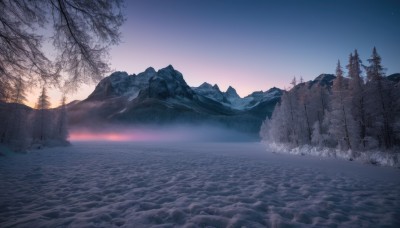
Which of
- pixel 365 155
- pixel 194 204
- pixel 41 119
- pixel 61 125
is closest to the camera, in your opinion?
pixel 194 204

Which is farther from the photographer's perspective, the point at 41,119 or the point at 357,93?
the point at 41,119

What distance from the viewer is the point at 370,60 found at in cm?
2483

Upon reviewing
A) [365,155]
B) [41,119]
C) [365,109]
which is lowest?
[365,155]

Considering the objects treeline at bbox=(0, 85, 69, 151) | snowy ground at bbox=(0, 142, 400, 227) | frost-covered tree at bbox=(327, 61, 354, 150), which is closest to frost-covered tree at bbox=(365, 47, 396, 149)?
frost-covered tree at bbox=(327, 61, 354, 150)

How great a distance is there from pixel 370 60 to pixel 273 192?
27.8m

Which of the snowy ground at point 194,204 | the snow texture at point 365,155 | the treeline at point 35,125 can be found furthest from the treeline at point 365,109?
the treeline at point 35,125

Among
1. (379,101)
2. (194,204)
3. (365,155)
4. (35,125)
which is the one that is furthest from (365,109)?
(35,125)

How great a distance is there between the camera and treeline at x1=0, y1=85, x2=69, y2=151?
33594 millimetres

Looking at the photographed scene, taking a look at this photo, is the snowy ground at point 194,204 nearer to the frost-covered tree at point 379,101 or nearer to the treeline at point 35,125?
the frost-covered tree at point 379,101

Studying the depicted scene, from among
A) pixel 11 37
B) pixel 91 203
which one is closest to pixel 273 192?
pixel 91 203

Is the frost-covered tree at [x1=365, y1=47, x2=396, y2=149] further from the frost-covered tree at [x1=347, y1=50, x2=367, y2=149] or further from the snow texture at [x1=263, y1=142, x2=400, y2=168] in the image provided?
the snow texture at [x1=263, y1=142, x2=400, y2=168]

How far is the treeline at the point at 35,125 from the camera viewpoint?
33.6m

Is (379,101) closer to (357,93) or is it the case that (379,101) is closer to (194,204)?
(357,93)

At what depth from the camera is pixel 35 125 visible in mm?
45688
